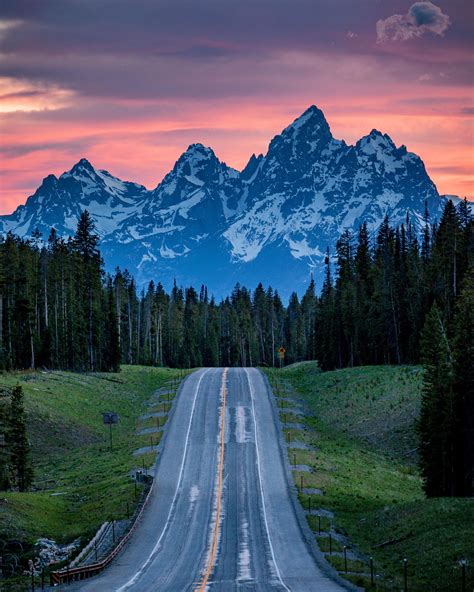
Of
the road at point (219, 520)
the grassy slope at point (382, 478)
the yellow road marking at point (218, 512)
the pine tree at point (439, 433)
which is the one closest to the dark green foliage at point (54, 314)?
the grassy slope at point (382, 478)

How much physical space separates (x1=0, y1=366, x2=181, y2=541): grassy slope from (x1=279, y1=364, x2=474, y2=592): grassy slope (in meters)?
11.0

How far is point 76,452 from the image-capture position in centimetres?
6469

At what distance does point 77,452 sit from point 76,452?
0.10m

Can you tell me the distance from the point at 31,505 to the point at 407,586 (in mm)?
22267

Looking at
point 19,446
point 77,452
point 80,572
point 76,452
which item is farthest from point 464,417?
point 76,452

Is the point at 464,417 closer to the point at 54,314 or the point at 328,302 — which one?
the point at 54,314

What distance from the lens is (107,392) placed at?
8550cm

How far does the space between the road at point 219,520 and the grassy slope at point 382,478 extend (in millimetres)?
2626

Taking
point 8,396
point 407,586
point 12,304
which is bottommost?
point 407,586

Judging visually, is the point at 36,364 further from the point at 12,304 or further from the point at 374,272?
the point at 374,272

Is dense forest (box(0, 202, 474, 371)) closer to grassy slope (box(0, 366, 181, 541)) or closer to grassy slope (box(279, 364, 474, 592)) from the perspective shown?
grassy slope (box(0, 366, 181, 541))

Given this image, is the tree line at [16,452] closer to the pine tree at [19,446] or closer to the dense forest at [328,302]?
the pine tree at [19,446]

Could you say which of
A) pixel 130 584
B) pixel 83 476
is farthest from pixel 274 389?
pixel 130 584

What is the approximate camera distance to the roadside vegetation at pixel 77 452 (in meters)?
43.0
